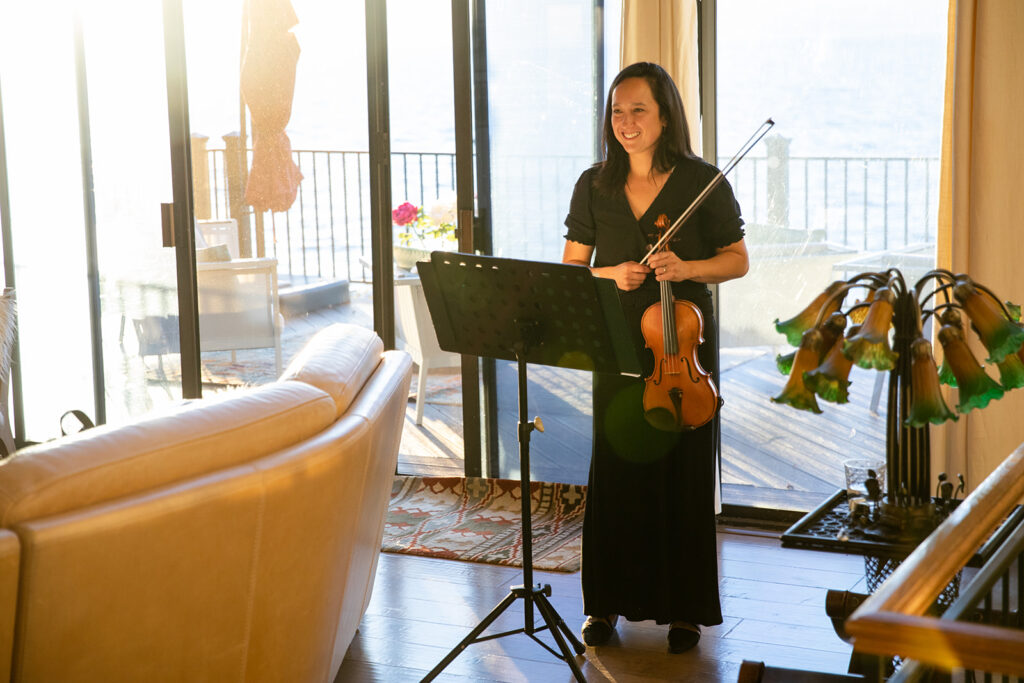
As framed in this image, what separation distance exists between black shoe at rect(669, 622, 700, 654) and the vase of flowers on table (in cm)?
195

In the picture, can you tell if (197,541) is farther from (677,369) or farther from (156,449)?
(677,369)

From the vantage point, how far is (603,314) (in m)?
2.35

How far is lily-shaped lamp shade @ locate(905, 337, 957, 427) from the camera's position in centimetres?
145

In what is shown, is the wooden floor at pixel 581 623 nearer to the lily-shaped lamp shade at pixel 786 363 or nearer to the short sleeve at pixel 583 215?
the short sleeve at pixel 583 215

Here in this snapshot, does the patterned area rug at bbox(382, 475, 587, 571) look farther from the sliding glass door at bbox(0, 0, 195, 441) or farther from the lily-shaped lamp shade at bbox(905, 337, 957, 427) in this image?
the lily-shaped lamp shade at bbox(905, 337, 957, 427)

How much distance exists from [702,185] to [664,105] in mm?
231

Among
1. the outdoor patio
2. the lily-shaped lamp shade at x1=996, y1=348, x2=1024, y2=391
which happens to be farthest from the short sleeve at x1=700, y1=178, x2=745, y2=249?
the lily-shaped lamp shade at x1=996, y1=348, x2=1024, y2=391

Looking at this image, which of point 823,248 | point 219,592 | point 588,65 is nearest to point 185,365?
point 588,65

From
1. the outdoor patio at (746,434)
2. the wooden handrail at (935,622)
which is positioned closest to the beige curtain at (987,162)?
the outdoor patio at (746,434)

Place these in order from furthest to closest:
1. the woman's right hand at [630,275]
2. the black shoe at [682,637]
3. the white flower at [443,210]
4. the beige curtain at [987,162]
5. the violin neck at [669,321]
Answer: the white flower at [443,210] → the beige curtain at [987,162] → the black shoe at [682,637] → the woman's right hand at [630,275] → the violin neck at [669,321]

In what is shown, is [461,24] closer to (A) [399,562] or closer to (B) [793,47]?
(B) [793,47]

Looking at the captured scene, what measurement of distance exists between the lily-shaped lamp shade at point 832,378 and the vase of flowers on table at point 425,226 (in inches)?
116

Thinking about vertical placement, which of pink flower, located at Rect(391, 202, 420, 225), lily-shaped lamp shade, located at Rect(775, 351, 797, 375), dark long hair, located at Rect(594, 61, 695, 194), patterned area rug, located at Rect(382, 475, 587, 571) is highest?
dark long hair, located at Rect(594, 61, 695, 194)

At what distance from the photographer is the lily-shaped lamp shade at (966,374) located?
1.49 meters
